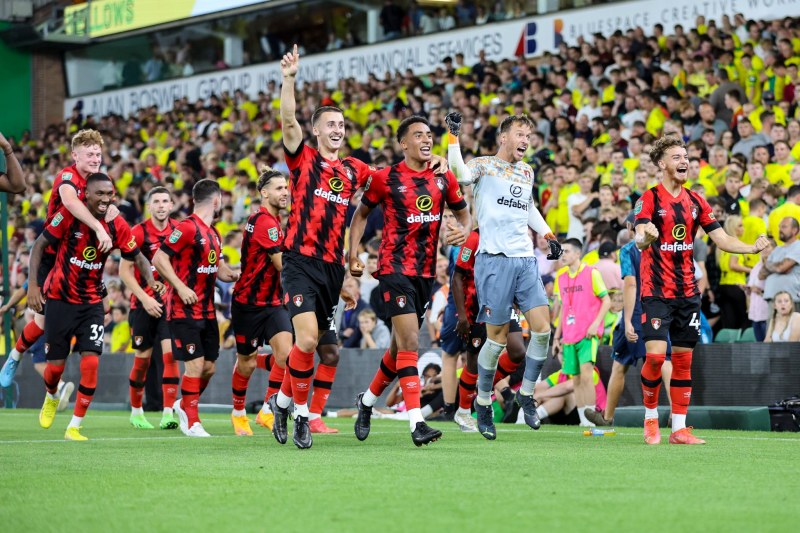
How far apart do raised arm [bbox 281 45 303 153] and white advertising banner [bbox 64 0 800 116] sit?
535 inches

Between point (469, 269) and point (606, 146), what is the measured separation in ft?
22.0

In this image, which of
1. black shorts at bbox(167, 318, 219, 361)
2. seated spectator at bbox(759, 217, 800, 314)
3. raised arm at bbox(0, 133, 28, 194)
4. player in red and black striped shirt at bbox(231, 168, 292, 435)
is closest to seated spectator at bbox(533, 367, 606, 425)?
seated spectator at bbox(759, 217, 800, 314)

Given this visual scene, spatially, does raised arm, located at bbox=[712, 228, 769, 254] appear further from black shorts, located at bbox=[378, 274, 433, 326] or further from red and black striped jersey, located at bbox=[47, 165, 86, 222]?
red and black striped jersey, located at bbox=[47, 165, 86, 222]

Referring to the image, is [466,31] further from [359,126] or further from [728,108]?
[728,108]

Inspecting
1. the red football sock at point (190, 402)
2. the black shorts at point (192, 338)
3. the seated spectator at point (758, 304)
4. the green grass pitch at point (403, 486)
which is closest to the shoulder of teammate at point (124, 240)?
the black shorts at point (192, 338)

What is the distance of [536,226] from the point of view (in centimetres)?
1026

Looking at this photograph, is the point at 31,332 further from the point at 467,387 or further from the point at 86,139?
the point at 467,387

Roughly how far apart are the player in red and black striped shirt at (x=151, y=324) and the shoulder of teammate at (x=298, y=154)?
3027 millimetres

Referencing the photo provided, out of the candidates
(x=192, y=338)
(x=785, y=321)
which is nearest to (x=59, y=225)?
(x=192, y=338)

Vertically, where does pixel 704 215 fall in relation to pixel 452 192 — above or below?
below

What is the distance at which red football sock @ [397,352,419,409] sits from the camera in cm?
886

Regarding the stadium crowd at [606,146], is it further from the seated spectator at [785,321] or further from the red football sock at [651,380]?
the red football sock at [651,380]

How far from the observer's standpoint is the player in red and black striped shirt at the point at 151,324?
12422 millimetres

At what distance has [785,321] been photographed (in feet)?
42.3
